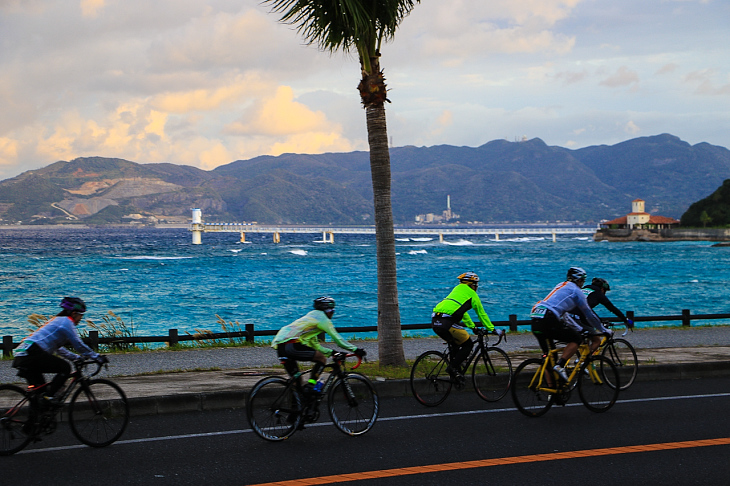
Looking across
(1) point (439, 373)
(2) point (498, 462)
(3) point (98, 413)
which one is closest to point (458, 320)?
(1) point (439, 373)

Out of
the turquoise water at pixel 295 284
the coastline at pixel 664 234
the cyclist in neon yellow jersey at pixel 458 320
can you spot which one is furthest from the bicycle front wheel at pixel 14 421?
the coastline at pixel 664 234

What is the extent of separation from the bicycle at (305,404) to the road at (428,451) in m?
0.17

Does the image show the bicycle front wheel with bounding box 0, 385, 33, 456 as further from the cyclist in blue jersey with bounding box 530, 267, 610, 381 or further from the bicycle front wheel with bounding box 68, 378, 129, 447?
the cyclist in blue jersey with bounding box 530, 267, 610, 381

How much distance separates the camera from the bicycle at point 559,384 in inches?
315

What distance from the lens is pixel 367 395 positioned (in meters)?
7.24

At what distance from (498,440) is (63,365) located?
4447 millimetres

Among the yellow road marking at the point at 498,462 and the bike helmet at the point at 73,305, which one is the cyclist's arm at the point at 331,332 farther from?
the bike helmet at the point at 73,305

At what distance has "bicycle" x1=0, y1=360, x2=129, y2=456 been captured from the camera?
6.55 metres

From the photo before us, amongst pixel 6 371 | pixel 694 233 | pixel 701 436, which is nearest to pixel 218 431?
pixel 701 436

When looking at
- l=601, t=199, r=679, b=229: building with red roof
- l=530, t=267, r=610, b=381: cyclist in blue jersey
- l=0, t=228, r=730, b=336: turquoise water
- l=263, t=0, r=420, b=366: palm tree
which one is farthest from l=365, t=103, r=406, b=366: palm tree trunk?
l=601, t=199, r=679, b=229: building with red roof

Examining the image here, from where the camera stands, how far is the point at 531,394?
8.08 metres

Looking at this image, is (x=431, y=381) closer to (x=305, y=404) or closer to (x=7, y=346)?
(x=305, y=404)

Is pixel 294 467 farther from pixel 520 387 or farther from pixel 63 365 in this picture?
pixel 520 387

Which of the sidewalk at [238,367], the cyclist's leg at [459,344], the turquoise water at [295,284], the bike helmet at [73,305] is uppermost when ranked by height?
the bike helmet at [73,305]
